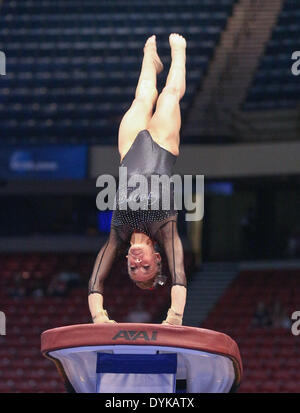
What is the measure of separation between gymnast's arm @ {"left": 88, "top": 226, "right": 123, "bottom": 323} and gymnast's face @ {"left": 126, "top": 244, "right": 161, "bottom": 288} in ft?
0.62

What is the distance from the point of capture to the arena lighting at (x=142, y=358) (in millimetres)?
5609

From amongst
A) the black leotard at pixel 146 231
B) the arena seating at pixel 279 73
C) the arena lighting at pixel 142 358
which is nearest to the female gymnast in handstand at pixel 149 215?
the black leotard at pixel 146 231

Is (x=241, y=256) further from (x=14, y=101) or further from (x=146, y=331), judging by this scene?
(x=146, y=331)

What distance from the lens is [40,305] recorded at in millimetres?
13508

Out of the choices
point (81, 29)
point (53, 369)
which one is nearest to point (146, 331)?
point (53, 369)

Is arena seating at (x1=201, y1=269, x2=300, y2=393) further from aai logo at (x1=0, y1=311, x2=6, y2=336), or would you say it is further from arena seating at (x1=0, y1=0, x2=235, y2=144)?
arena seating at (x1=0, y1=0, x2=235, y2=144)

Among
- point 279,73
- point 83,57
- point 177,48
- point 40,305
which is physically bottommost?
point 40,305

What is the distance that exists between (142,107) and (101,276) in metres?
1.41

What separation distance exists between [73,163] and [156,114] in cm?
665

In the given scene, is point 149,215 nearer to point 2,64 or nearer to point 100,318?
point 100,318

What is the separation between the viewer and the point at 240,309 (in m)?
12.9

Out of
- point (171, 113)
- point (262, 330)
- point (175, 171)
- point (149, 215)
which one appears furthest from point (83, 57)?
point (149, 215)

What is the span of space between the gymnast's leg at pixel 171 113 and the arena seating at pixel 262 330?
5408 millimetres

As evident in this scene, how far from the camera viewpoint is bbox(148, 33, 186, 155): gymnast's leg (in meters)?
6.62
